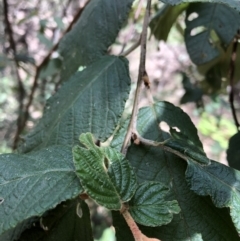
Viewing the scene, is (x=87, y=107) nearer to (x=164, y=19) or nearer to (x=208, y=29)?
(x=208, y=29)

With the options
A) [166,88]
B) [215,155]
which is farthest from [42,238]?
[166,88]

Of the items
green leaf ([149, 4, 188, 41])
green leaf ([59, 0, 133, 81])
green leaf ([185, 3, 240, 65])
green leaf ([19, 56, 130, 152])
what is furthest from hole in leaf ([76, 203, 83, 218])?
green leaf ([149, 4, 188, 41])

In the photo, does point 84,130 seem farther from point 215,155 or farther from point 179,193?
point 215,155

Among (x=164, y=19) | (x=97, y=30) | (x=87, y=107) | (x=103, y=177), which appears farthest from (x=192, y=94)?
(x=103, y=177)

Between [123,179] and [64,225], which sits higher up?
[123,179]

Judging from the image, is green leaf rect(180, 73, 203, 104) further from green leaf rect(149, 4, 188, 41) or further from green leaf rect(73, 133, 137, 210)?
green leaf rect(73, 133, 137, 210)

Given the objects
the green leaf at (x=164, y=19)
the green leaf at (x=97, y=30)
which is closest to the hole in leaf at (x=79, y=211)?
the green leaf at (x=97, y=30)

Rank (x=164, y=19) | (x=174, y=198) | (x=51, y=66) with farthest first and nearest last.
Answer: (x=51, y=66)
(x=164, y=19)
(x=174, y=198)
